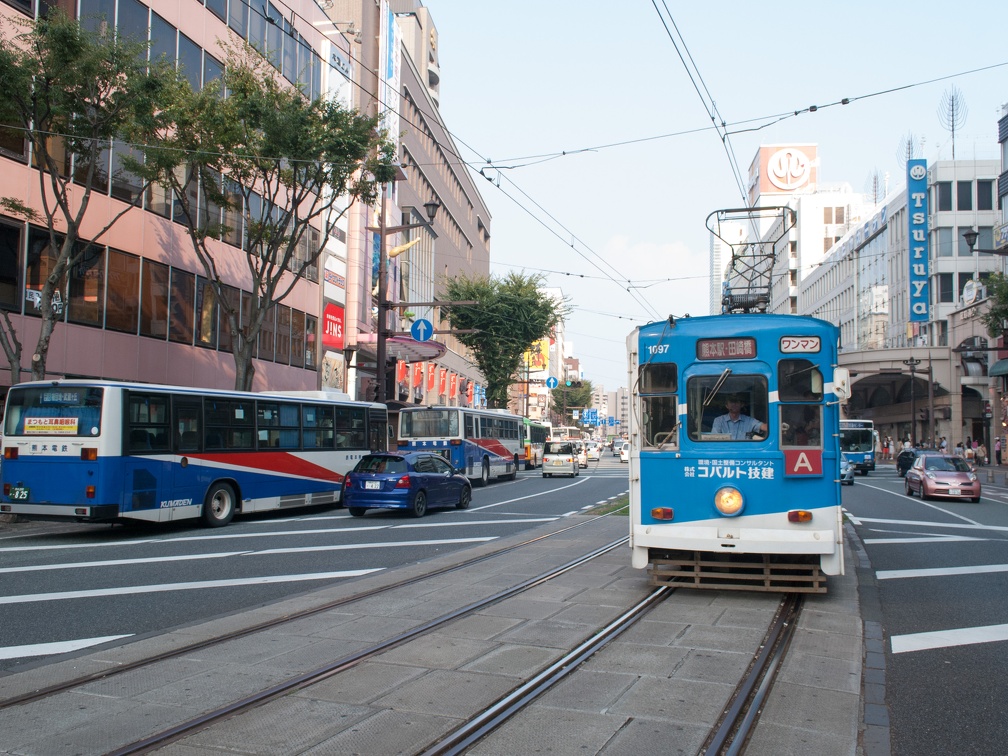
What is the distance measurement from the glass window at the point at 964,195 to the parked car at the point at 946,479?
128 ft

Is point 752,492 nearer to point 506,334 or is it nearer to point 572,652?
point 572,652

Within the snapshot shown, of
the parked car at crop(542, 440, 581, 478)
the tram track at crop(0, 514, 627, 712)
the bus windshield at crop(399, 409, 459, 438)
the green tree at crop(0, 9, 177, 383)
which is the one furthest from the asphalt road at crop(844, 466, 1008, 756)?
the parked car at crop(542, 440, 581, 478)

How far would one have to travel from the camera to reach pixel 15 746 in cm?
508

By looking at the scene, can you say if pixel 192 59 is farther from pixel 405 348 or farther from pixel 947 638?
pixel 947 638

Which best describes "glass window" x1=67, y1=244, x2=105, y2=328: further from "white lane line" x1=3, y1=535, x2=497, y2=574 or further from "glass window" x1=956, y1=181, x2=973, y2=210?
"glass window" x1=956, y1=181, x2=973, y2=210

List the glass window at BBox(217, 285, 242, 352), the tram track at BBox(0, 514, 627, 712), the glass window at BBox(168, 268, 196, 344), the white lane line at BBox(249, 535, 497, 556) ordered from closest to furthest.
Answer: the tram track at BBox(0, 514, 627, 712)
the white lane line at BBox(249, 535, 497, 556)
the glass window at BBox(168, 268, 196, 344)
the glass window at BBox(217, 285, 242, 352)

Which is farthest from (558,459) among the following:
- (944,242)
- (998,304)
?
(944,242)

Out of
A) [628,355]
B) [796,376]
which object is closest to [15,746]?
[628,355]

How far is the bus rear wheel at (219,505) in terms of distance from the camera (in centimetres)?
1778

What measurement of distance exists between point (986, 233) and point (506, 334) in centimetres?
3465

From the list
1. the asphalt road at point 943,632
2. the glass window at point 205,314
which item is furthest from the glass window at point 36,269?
the asphalt road at point 943,632

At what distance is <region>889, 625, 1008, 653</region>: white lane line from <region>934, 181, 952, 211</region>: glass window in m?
60.4

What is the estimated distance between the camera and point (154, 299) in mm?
27172

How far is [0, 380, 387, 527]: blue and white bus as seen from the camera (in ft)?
50.0
